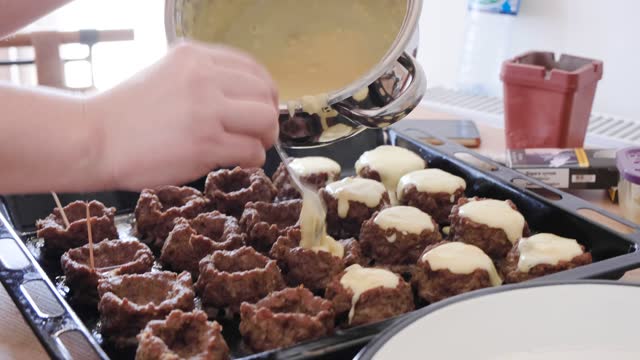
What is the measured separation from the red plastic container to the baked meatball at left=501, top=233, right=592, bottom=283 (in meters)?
0.66

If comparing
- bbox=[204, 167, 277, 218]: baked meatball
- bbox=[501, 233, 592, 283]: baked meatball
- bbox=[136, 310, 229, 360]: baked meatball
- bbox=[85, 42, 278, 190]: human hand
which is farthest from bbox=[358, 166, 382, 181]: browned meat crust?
bbox=[85, 42, 278, 190]: human hand

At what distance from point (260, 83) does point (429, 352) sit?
1.31 feet

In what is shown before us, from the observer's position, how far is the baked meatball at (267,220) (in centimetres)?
152

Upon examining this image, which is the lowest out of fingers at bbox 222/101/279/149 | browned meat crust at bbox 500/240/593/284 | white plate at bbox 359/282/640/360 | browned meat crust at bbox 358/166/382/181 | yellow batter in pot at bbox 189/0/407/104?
browned meat crust at bbox 500/240/593/284

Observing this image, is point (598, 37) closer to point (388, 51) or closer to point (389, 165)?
point (389, 165)

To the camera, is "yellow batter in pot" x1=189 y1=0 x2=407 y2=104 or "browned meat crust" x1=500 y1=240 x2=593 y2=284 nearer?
"yellow batter in pot" x1=189 y1=0 x2=407 y2=104

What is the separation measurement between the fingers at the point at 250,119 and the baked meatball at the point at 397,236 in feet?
1.96

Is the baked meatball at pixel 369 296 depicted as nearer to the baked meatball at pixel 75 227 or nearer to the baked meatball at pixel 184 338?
the baked meatball at pixel 184 338

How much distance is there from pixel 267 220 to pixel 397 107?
0.47 meters

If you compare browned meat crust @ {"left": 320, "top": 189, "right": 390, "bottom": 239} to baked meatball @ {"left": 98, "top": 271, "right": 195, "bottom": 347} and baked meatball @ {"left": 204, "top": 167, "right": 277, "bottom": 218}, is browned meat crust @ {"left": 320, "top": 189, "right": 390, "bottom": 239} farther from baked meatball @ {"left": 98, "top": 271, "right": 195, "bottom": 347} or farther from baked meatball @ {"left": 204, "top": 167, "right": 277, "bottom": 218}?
baked meatball @ {"left": 98, "top": 271, "right": 195, "bottom": 347}

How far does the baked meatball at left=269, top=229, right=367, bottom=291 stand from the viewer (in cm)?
139

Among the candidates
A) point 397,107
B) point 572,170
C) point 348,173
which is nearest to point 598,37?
point 572,170

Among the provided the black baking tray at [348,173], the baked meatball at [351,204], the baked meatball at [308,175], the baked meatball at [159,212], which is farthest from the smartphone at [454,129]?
the baked meatball at [159,212]

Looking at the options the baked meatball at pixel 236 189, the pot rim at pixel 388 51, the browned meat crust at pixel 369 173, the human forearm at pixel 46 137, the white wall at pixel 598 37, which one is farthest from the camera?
the white wall at pixel 598 37
